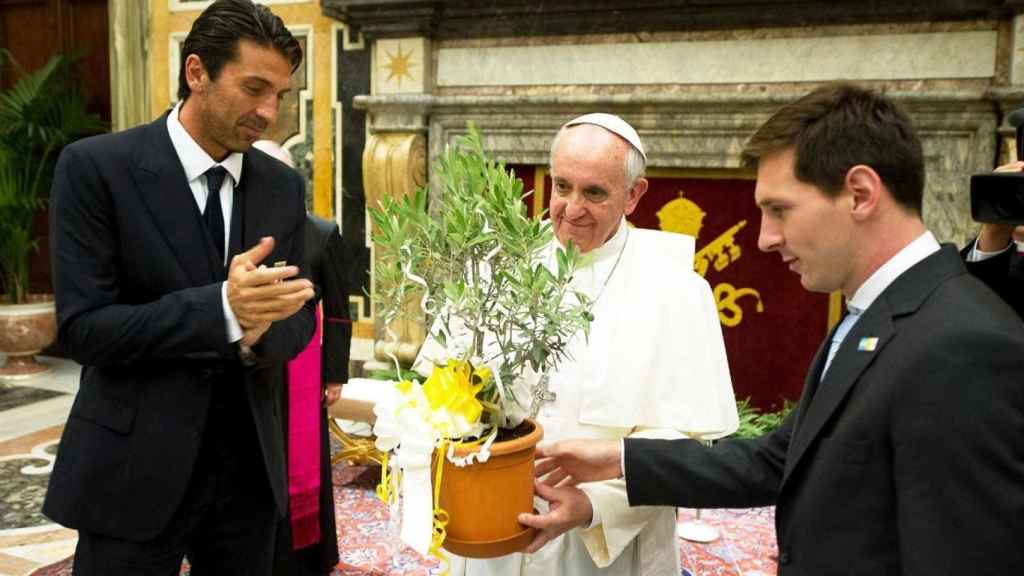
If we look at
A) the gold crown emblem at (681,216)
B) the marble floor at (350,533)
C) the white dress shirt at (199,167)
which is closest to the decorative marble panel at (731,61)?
the gold crown emblem at (681,216)

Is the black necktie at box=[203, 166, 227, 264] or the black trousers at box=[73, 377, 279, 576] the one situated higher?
the black necktie at box=[203, 166, 227, 264]

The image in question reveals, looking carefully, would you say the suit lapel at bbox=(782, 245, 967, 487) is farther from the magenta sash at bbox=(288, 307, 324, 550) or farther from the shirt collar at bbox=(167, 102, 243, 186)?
the magenta sash at bbox=(288, 307, 324, 550)

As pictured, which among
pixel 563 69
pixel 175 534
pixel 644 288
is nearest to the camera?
pixel 175 534

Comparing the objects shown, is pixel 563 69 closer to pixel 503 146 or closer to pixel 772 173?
pixel 503 146

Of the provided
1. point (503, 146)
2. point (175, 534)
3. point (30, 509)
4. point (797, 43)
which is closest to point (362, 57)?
point (503, 146)

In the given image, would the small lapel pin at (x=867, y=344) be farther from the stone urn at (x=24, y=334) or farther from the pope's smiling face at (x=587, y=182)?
the stone urn at (x=24, y=334)

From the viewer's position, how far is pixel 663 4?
4660mm

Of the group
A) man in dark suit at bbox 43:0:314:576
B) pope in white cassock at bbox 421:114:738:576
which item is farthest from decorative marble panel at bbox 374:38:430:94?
pope in white cassock at bbox 421:114:738:576

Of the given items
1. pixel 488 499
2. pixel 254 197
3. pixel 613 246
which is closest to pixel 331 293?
pixel 254 197

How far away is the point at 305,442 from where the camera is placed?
10.7 feet

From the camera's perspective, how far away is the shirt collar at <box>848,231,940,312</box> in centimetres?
116

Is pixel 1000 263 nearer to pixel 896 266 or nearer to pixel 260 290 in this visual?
pixel 896 266

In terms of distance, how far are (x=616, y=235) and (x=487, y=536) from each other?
3.20 feet

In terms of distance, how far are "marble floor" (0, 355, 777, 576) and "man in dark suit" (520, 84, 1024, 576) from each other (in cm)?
207
